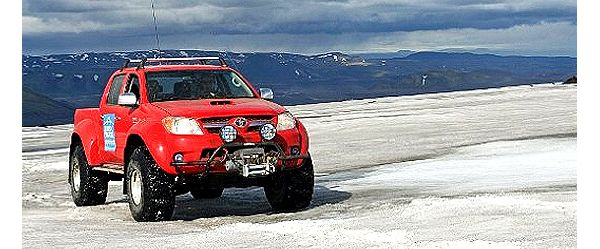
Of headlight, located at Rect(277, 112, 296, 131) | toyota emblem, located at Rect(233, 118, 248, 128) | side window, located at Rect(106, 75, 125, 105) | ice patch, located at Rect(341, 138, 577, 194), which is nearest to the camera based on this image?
toyota emblem, located at Rect(233, 118, 248, 128)

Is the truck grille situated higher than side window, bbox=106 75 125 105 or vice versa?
side window, bbox=106 75 125 105

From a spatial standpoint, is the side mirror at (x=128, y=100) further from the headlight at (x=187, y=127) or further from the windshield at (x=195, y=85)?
the headlight at (x=187, y=127)

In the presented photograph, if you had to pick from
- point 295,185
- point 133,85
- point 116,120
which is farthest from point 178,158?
point 133,85

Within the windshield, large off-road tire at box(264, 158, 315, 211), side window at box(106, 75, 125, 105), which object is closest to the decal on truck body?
side window at box(106, 75, 125, 105)

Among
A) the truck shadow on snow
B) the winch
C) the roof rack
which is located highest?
the roof rack

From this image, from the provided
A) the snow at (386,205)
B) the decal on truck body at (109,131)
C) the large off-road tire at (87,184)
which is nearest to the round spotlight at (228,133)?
the snow at (386,205)

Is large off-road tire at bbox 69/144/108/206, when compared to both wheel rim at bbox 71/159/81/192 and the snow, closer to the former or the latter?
wheel rim at bbox 71/159/81/192

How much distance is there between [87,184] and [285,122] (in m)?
3.48

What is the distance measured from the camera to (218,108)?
9773mm

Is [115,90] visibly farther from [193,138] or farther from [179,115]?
[193,138]

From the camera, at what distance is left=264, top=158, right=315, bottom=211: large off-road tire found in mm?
10359

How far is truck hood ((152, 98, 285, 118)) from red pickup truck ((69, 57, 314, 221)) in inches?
0.4
